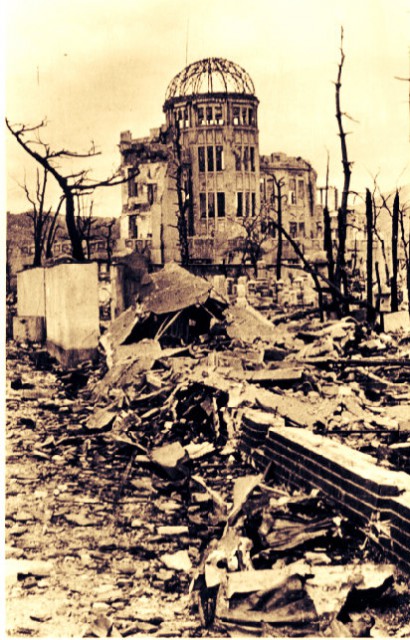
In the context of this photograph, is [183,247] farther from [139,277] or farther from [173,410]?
[173,410]

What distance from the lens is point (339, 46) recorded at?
7137 millimetres

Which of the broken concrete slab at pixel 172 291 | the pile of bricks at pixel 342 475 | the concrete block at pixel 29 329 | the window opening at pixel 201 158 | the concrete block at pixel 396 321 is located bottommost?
the pile of bricks at pixel 342 475

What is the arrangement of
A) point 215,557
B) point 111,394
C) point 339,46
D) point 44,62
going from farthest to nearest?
point 111,394
point 339,46
point 44,62
point 215,557

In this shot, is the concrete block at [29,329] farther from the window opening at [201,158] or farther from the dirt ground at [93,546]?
the window opening at [201,158]

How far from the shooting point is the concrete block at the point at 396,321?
48.5 feet

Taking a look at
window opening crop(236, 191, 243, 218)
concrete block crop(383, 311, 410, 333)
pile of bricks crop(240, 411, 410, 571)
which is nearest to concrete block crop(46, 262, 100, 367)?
pile of bricks crop(240, 411, 410, 571)

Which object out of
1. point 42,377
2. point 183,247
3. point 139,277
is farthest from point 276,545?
point 183,247

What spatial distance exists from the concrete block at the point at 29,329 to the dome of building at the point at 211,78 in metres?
4.03

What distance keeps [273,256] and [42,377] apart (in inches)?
857

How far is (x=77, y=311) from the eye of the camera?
9.93m

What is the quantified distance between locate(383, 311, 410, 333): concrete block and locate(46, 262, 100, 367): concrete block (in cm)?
698

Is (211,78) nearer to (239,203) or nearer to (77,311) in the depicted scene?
(77,311)

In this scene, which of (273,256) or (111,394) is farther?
(273,256)

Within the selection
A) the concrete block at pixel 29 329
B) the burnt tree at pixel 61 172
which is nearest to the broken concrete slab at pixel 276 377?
the burnt tree at pixel 61 172
